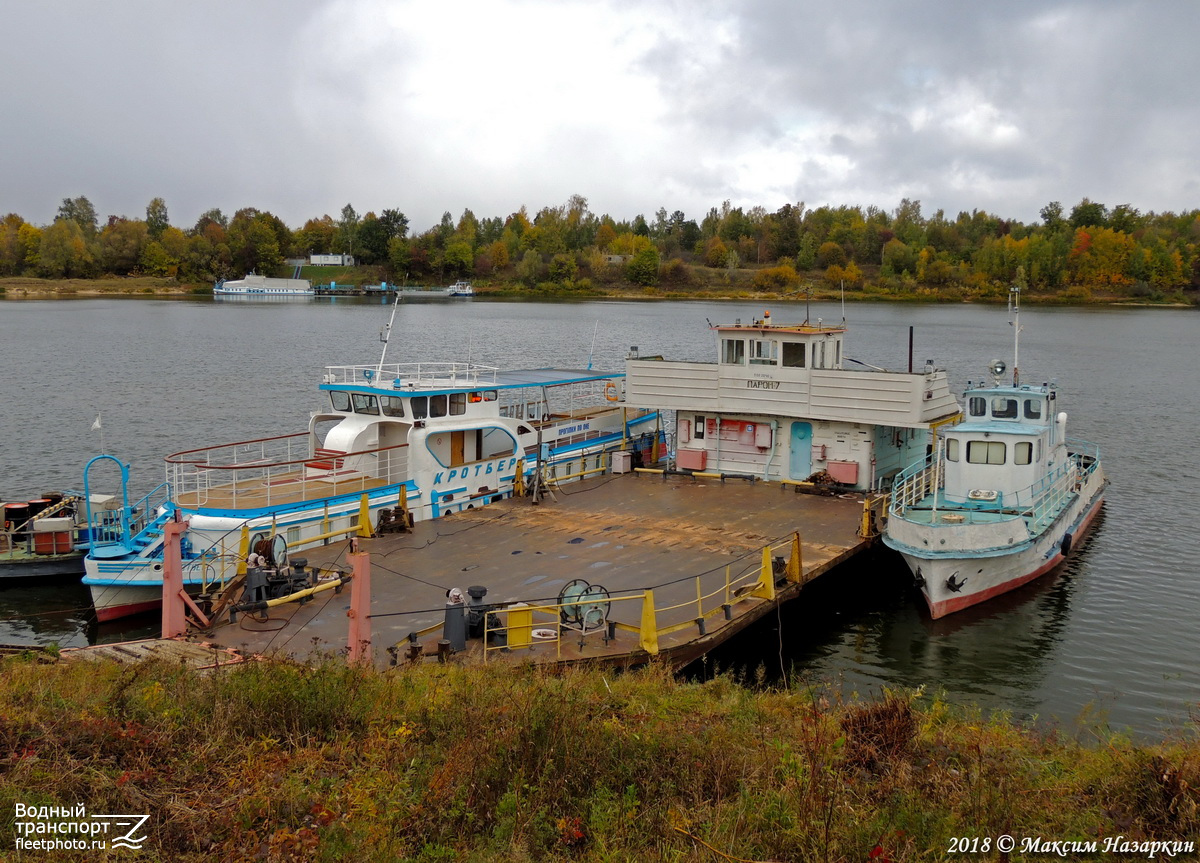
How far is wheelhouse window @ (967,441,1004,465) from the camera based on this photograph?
22141 millimetres

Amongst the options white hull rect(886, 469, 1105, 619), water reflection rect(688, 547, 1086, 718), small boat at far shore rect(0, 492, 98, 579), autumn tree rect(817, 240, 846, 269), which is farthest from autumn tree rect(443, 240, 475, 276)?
white hull rect(886, 469, 1105, 619)

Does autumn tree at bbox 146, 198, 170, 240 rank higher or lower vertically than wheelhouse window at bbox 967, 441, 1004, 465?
higher

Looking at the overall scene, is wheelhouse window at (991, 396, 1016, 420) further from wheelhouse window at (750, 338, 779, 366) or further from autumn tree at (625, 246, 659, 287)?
autumn tree at (625, 246, 659, 287)

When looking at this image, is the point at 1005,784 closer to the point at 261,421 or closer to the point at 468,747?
the point at 468,747

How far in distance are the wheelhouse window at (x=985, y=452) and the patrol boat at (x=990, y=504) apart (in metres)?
0.02

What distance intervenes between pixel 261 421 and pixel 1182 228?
18852 centimetres

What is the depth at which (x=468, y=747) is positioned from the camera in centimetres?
880

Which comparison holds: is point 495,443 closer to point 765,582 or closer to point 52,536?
point 52,536

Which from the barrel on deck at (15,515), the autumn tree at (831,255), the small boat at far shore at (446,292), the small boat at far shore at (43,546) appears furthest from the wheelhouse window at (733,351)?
the small boat at far shore at (446,292)

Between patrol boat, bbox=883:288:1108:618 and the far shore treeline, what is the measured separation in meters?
112

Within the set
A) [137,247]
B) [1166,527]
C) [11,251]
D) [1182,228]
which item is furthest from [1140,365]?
[11,251]

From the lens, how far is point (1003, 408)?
77.8 feet

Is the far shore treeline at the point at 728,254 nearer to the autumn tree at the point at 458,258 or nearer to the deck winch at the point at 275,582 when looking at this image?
the autumn tree at the point at 458,258

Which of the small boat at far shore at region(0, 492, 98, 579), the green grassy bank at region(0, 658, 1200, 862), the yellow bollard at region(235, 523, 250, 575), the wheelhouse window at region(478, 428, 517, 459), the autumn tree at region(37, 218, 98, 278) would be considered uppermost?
the autumn tree at region(37, 218, 98, 278)
